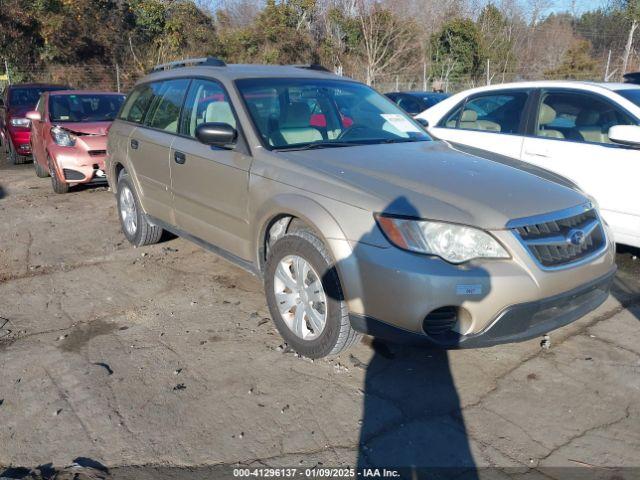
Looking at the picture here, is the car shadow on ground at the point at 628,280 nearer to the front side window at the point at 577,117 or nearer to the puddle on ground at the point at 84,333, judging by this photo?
the front side window at the point at 577,117

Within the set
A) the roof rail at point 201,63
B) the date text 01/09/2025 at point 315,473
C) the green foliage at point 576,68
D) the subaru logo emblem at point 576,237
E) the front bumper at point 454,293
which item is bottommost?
the date text 01/09/2025 at point 315,473

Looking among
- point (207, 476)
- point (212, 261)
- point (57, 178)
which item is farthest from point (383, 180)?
point (57, 178)

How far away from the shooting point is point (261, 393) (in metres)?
3.26

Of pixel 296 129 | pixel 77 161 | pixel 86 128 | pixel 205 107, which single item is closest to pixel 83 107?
pixel 86 128

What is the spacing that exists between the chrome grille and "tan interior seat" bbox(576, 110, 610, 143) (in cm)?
202

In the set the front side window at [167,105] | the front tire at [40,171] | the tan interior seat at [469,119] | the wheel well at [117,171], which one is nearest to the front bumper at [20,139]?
the front tire at [40,171]

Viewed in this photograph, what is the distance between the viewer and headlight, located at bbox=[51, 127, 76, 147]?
8234 mm

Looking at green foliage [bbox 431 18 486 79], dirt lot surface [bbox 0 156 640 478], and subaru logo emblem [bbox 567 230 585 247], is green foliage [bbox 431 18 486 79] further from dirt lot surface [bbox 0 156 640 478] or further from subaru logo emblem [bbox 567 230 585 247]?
subaru logo emblem [bbox 567 230 585 247]

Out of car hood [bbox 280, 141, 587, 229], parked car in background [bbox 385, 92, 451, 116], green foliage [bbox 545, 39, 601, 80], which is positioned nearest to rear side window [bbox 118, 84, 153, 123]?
car hood [bbox 280, 141, 587, 229]

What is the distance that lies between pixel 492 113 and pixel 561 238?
308 cm

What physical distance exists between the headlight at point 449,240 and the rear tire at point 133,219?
3.37 meters

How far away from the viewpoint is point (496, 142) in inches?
225

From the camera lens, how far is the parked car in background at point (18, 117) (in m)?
11.2

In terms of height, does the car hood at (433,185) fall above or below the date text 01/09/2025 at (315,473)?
above
